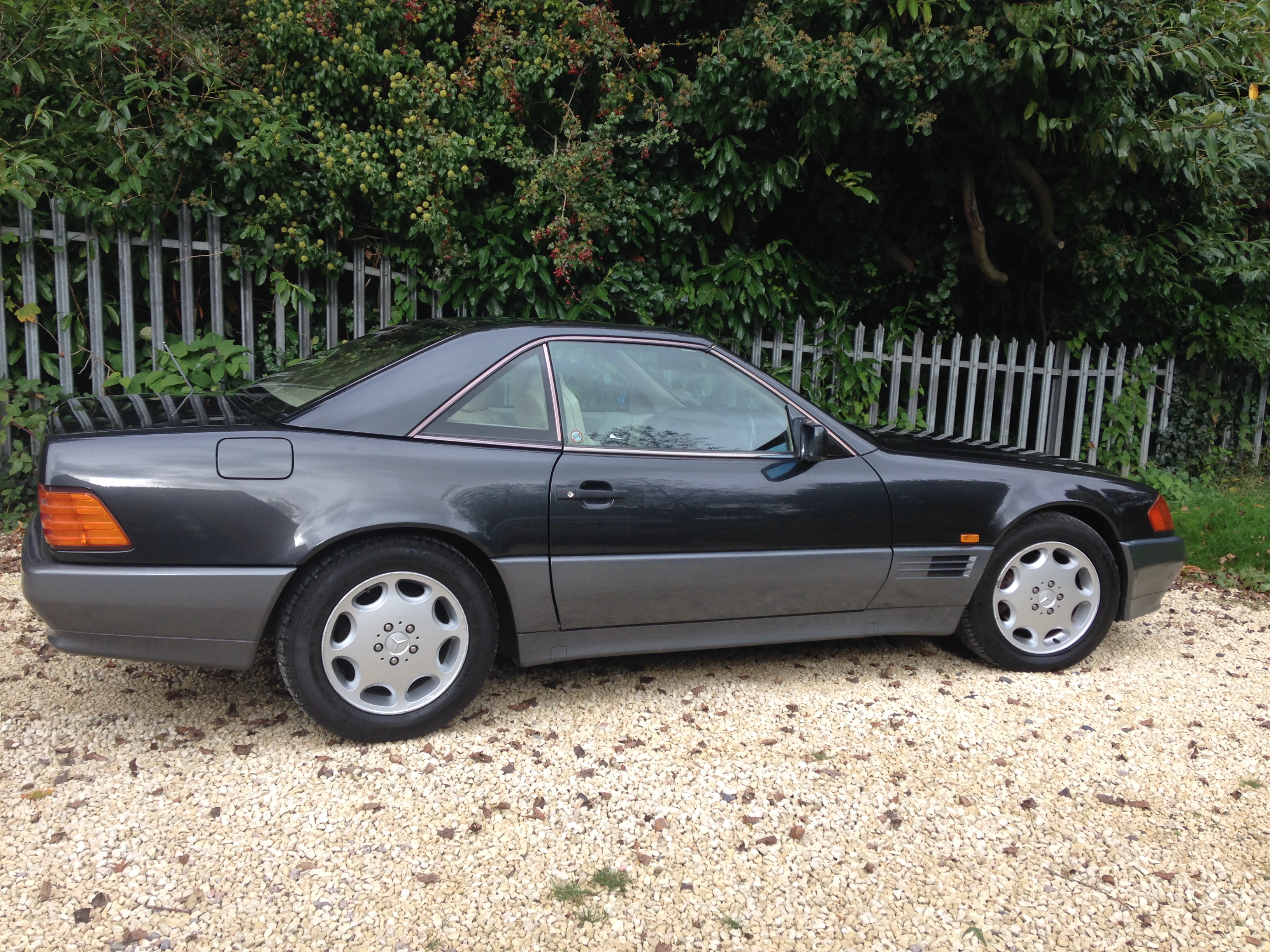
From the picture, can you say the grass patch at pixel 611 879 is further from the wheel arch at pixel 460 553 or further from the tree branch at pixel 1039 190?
the tree branch at pixel 1039 190

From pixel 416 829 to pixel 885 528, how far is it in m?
2.14

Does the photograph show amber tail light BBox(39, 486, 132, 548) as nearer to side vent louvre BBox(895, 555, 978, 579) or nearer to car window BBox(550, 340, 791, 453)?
car window BBox(550, 340, 791, 453)

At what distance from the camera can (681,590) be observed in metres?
3.47

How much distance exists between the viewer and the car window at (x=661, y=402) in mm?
3463

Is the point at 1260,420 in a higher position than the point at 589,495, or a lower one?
lower

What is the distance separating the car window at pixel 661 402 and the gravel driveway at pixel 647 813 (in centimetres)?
106

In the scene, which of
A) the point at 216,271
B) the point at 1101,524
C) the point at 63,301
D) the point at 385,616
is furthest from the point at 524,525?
the point at 63,301

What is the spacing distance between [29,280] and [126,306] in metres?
0.55

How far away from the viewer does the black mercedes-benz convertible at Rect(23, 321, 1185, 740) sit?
9.40 ft

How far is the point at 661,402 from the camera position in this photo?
3607mm

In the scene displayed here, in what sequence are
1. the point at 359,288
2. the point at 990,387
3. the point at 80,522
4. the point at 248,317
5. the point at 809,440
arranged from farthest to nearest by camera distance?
the point at 990,387 < the point at 359,288 < the point at 248,317 < the point at 809,440 < the point at 80,522

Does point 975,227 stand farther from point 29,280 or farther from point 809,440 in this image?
point 29,280

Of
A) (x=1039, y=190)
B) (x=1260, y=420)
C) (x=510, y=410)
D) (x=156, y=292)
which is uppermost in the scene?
(x=1039, y=190)

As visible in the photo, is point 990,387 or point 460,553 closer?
point 460,553
